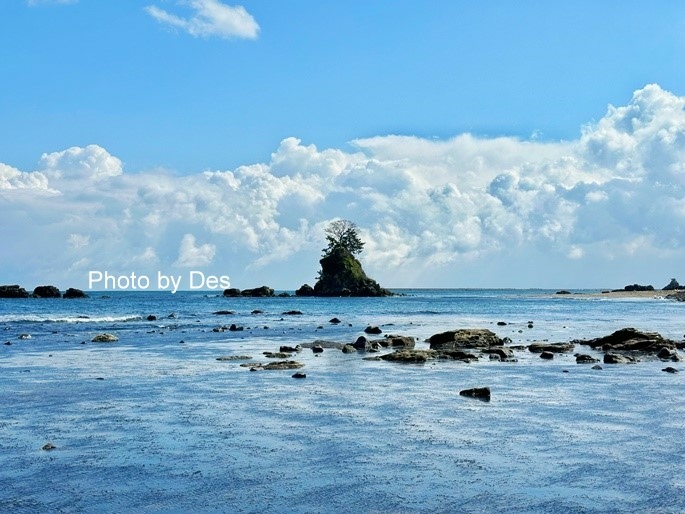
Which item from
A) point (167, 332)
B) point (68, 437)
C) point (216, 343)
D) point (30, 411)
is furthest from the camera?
point (167, 332)

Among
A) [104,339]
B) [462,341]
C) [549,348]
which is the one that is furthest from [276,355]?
[104,339]

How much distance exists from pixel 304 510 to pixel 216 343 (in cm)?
4476

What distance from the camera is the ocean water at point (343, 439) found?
14875 millimetres

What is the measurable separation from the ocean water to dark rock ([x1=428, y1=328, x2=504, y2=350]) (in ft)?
33.6

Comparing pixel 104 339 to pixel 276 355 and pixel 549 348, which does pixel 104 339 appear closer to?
pixel 276 355

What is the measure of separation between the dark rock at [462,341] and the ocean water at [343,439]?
10.3 m

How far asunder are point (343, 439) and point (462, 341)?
3084cm

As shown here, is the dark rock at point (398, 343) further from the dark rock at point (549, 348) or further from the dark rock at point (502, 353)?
the dark rock at point (549, 348)

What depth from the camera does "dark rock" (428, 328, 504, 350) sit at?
1942 inches

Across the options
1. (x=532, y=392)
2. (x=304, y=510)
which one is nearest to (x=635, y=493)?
(x=304, y=510)

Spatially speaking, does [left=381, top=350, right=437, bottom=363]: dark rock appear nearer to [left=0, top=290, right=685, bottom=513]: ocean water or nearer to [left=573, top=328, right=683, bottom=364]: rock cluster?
[left=0, top=290, right=685, bottom=513]: ocean water

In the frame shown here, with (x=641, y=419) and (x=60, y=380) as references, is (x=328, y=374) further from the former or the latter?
(x=641, y=419)

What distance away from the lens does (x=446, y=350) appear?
45.5m

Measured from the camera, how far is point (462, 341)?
49.9 meters
